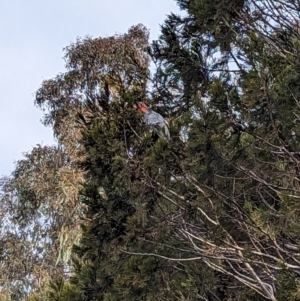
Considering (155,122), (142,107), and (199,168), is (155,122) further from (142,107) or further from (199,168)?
(199,168)

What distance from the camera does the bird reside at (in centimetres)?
248

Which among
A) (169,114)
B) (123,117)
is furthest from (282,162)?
(169,114)

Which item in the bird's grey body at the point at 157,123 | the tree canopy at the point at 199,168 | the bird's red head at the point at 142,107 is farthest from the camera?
the bird's red head at the point at 142,107

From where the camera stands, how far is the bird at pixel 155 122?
97.6 inches

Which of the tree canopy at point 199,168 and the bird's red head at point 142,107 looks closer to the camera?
the tree canopy at point 199,168

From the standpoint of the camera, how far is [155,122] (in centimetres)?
289

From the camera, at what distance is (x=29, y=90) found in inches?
303

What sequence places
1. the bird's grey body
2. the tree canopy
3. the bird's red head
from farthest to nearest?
the bird's red head < the bird's grey body < the tree canopy

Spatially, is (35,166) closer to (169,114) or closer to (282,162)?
(169,114)

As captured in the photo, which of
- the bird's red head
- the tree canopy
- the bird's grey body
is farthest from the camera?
the bird's red head

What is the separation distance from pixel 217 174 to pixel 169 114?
100 centimetres

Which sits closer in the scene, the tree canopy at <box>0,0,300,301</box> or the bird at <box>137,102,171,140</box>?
the tree canopy at <box>0,0,300,301</box>

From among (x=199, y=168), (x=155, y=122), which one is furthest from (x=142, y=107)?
(x=199, y=168)

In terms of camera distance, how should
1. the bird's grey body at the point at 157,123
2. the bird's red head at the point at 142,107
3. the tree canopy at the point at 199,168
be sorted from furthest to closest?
the bird's red head at the point at 142,107 → the bird's grey body at the point at 157,123 → the tree canopy at the point at 199,168
